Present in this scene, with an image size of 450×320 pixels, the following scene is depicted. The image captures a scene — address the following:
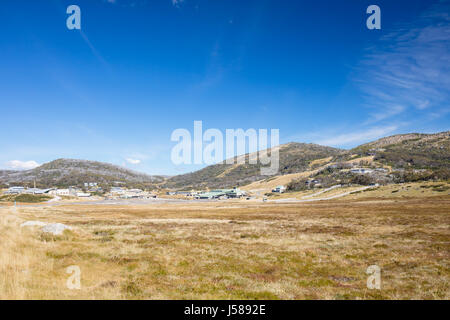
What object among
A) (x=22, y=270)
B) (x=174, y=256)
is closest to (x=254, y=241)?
(x=174, y=256)

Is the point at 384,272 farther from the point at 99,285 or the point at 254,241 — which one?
the point at 99,285

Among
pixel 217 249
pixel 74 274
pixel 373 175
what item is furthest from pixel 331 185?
pixel 74 274

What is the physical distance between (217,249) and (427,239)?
20491mm

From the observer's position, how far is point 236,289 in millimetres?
11836

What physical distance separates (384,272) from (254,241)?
463 inches

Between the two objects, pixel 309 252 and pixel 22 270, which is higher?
pixel 22 270

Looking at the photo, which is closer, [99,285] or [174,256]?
[99,285]
